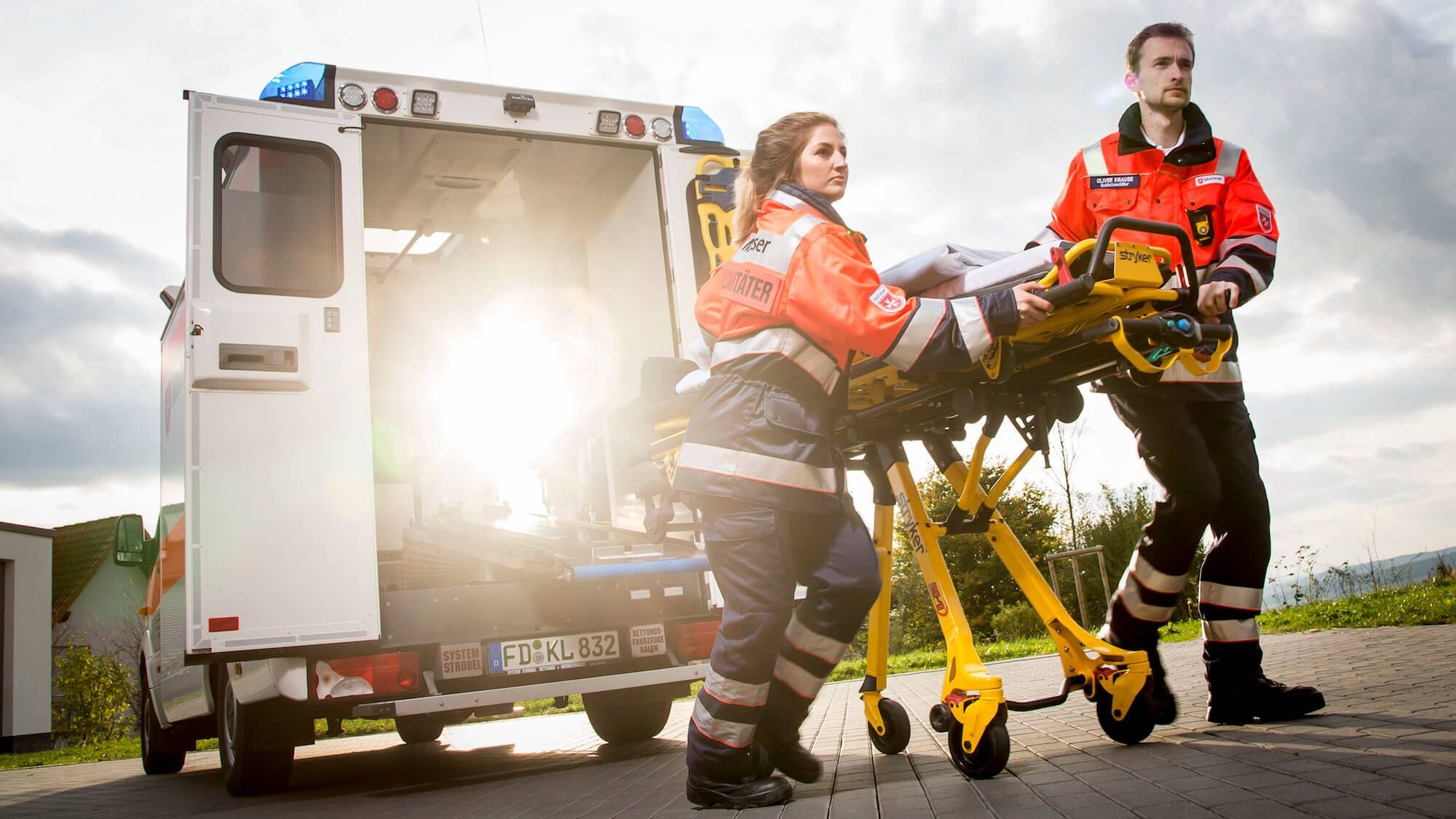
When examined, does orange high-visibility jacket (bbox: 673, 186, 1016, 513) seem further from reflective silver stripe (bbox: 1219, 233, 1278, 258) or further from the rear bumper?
the rear bumper

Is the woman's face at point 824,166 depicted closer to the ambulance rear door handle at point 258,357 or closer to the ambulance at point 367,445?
the ambulance at point 367,445

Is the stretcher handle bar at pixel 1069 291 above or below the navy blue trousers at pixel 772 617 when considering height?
above

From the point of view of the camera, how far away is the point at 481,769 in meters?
5.94

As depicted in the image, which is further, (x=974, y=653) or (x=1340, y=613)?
(x=1340, y=613)

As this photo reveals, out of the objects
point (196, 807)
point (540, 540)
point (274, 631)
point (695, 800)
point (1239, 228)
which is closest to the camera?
point (695, 800)

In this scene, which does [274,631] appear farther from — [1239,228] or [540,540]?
[1239,228]

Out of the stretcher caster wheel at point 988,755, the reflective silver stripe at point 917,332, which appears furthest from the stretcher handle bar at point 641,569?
the reflective silver stripe at point 917,332

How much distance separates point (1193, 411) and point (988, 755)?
1.39m

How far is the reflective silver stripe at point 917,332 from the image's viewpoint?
2924 millimetres

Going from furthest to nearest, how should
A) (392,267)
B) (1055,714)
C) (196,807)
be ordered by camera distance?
1. (392,267)
2. (196,807)
3. (1055,714)

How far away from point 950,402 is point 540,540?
284cm

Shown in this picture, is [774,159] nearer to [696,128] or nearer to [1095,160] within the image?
[1095,160]

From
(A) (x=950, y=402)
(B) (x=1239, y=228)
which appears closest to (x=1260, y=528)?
(B) (x=1239, y=228)

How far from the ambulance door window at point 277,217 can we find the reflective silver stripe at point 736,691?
251 centimetres
